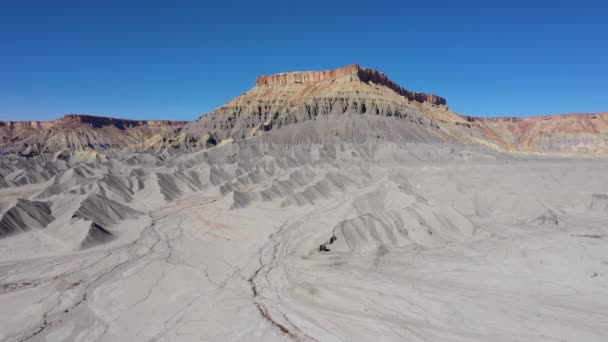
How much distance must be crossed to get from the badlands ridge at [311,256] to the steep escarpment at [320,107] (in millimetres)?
24450

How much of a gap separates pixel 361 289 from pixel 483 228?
18502 mm

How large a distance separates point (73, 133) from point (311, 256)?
145 metres

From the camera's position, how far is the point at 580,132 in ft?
377

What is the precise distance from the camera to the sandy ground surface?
1596 centimetres

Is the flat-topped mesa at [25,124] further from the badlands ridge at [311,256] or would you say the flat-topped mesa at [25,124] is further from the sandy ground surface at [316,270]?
the sandy ground surface at [316,270]

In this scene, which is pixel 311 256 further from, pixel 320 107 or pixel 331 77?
pixel 331 77

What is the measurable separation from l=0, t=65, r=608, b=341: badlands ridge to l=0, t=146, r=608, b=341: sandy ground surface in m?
0.12

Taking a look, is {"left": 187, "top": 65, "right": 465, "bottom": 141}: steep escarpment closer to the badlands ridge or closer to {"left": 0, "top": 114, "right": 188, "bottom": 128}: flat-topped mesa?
the badlands ridge

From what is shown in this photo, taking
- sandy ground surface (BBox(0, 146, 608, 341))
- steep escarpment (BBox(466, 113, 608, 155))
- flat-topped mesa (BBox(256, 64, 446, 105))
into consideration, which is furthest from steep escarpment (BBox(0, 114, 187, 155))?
steep escarpment (BBox(466, 113, 608, 155))

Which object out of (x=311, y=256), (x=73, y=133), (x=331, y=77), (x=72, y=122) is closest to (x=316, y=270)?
(x=311, y=256)

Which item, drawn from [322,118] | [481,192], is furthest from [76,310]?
[322,118]

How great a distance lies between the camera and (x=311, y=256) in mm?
25141

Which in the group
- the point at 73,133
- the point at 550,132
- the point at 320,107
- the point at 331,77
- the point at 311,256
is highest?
the point at 331,77

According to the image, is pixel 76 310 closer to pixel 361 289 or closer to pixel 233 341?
pixel 233 341
